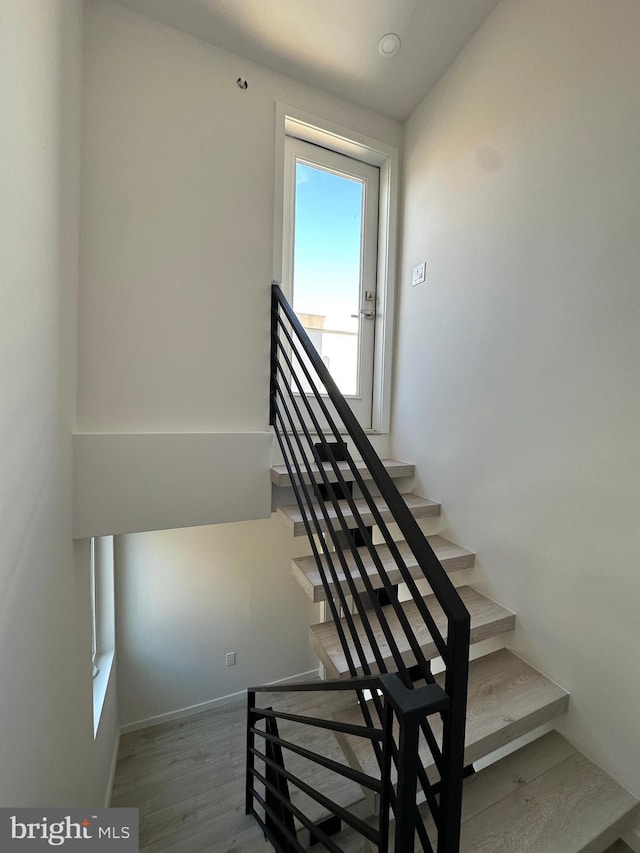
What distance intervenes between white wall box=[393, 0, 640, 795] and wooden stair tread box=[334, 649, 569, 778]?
0.32 feet

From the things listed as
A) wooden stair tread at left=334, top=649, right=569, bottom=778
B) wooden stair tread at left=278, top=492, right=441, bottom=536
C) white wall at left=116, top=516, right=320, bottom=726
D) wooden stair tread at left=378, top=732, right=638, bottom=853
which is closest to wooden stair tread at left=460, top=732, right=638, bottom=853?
wooden stair tread at left=378, top=732, right=638, bottom=853

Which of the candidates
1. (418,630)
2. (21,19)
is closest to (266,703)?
(418,630)

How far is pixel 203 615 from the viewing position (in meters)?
3.39

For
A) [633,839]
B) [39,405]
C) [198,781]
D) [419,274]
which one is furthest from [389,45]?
[198,781]

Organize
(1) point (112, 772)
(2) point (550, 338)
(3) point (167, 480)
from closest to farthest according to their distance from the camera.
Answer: (2) point (550, 338)
(3) point (167, 480)
(1) point (112, 772)

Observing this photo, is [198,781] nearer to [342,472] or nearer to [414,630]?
[414,630]

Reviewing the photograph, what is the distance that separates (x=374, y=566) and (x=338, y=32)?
286 cm

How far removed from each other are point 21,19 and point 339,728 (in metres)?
1.98

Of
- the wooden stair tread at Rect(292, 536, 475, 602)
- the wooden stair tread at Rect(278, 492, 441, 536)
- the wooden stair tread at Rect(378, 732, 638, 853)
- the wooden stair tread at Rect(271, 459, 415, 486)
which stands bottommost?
the wooden stair tread at Rect(378, 732, 638, 853)

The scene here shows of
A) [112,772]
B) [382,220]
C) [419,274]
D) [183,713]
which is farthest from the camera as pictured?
[183,713]

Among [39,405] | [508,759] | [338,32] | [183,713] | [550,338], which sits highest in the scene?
[338,32]

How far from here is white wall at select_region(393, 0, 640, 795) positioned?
4.25 feet

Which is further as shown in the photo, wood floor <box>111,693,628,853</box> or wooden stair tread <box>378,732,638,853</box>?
wood floor <box>111,693,628,853</box>

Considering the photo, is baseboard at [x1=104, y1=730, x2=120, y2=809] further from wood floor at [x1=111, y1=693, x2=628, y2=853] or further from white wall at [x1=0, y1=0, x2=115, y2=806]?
white wall at [x1=0, y1=0, x2=115, y2=806]
